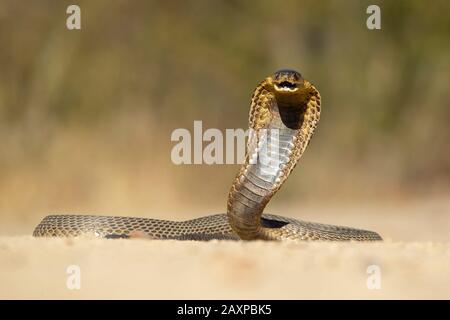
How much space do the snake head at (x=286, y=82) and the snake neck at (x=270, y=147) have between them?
8.5 inches

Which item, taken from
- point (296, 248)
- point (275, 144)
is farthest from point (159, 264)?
point (275, 144)

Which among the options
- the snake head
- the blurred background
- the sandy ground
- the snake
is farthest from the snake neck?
the blurred background

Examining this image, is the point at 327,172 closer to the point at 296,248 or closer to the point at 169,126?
the point at 169,126

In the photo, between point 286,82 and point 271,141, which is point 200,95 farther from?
point 286,82

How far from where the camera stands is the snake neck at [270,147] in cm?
785

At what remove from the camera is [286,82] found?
755 centimetres

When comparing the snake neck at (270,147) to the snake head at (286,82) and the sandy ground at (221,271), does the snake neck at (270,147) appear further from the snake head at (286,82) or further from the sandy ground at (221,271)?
the sandy ground at (221,271)

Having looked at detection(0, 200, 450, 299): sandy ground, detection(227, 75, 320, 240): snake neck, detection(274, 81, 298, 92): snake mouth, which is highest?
detection(274, 81, 298, 92): snake mouth

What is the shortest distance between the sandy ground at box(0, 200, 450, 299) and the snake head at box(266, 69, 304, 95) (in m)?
1.38

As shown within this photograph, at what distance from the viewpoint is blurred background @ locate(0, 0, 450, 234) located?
18.4 metres

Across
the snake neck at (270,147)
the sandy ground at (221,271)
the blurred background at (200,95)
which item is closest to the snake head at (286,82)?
the snake neck at (270,147)

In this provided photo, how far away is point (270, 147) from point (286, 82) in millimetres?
629

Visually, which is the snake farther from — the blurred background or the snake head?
the blurred background

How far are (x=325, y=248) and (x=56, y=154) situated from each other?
40.4ft
